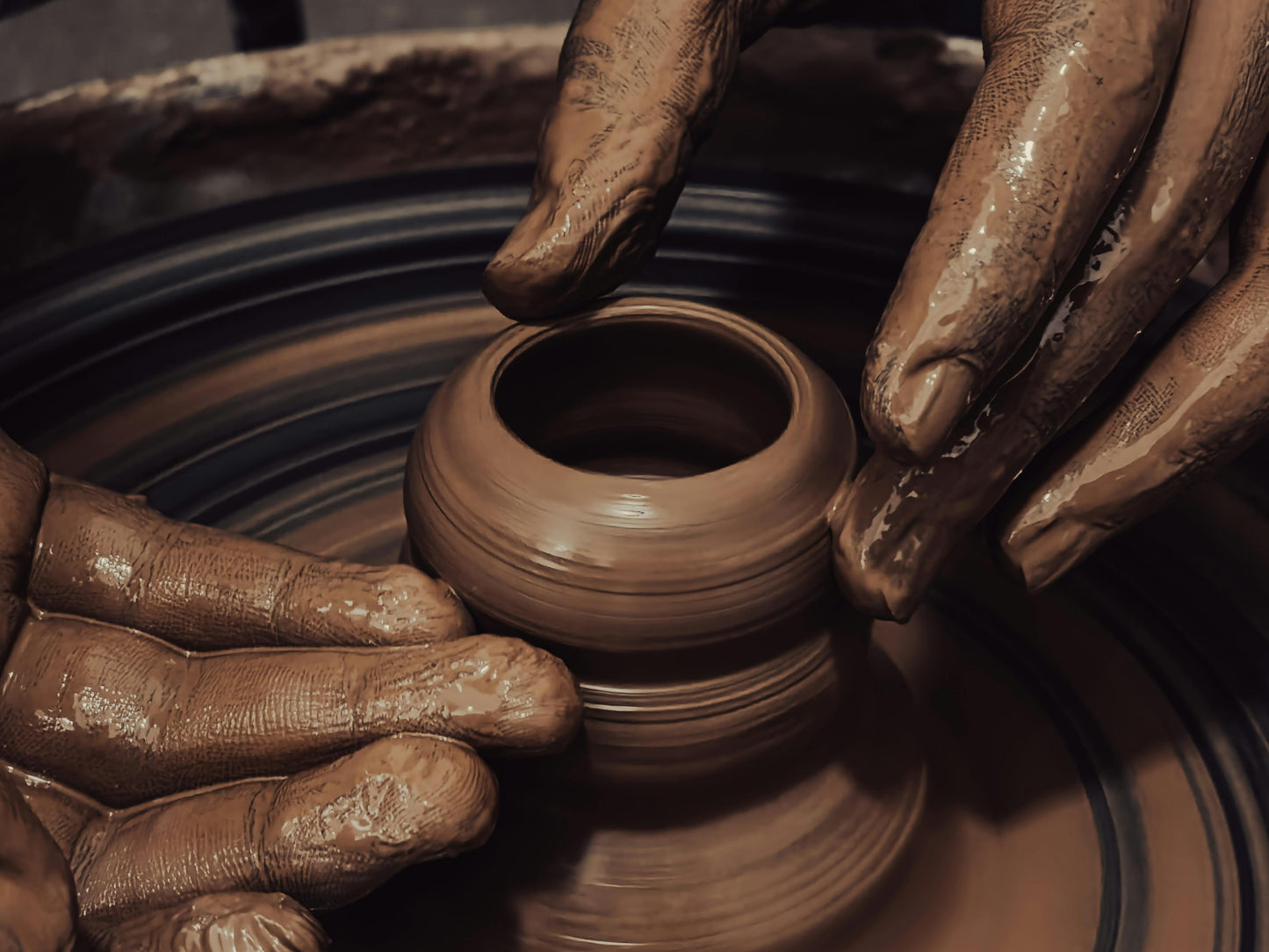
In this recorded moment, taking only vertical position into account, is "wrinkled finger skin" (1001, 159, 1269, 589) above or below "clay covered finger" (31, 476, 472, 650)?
above

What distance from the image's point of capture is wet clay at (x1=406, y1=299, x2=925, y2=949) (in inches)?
34.6

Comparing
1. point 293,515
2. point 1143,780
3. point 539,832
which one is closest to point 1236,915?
point 1143,780

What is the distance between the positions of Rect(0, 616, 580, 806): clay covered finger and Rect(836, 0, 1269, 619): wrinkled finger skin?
1.02 ft

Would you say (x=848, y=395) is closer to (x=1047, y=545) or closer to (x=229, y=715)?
(x=1047, y=545)

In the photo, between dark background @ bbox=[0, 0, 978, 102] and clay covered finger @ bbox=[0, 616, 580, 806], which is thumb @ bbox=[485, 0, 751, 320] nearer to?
clay covered finger @ bbox=[0, 616, 580, 806]

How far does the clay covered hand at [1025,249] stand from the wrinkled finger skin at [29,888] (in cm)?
52

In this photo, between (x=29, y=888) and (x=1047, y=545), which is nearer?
(x=29, y=888)

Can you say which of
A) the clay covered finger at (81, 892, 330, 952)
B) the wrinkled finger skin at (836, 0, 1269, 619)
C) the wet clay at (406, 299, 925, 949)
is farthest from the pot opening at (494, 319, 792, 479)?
the clay covered finger at (81, 892, 330, 952)

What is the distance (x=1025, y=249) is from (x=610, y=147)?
383 mm

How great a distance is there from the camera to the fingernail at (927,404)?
0.70m

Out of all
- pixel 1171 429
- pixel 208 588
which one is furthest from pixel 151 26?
pixel 1171 429

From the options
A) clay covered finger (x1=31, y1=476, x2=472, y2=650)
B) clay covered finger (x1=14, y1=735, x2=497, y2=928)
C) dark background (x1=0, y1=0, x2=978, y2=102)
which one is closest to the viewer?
clay covered finger (x1=14, y1=735, x2=497, y2=928)

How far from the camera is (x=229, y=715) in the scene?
87cm

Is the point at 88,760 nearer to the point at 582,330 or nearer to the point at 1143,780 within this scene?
the point at 582,330
